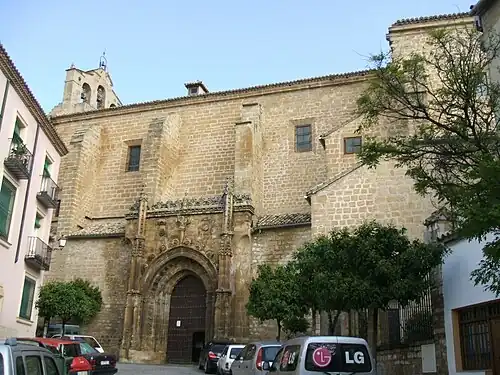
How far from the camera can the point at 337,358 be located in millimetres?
7469

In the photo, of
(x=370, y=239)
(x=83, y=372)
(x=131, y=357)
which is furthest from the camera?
(x=131, y=357)

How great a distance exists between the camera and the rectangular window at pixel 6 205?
1528 cm

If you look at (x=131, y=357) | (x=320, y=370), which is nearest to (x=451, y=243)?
(x=320, y=370)

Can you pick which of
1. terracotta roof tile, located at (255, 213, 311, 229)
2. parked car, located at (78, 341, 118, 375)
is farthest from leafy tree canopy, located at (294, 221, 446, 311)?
terracotta roof tile, located at (255, 213, 311, 229)

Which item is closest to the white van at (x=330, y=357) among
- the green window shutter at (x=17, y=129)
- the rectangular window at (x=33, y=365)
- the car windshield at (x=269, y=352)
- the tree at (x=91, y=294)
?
the car windshield at (x=269, y=352)

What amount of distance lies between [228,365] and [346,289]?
17.4 feet

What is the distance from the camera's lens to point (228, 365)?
14.8 m

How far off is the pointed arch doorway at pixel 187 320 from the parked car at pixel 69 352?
9914 millimetres

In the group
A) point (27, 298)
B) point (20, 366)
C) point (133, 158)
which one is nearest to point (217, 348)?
point (27, 298)

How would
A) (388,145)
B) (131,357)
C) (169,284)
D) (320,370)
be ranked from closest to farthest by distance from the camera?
(320,370)
(388,145)
(131,357)
(169,284)

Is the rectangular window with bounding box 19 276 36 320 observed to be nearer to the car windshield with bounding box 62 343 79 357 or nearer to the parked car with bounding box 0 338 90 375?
the car windshield with bounding box 62 343 79 357

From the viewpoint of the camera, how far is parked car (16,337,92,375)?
9.86m

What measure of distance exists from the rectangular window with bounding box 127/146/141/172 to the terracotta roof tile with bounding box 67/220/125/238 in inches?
106

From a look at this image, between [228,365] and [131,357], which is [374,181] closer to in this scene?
[228,365]
